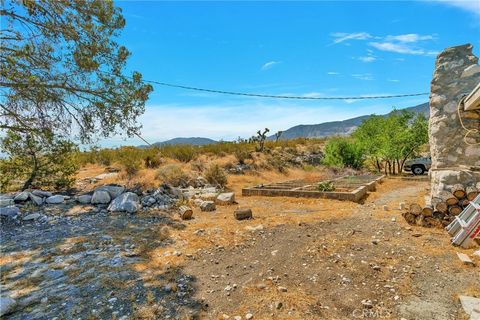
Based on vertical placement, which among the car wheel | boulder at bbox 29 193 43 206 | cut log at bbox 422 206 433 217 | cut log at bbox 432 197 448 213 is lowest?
the car wheel

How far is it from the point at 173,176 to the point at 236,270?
378 inches

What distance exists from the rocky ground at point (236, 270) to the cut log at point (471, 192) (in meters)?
1.04

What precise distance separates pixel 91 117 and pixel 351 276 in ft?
24.6

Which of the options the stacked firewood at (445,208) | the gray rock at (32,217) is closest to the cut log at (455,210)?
the stacked firewood at (445,208)

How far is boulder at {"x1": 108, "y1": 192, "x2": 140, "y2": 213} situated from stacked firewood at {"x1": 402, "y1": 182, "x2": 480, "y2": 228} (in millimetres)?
7066

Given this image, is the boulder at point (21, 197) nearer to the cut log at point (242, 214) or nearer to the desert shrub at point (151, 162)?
the cut log at point (242, 214)

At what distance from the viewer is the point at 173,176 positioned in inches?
527

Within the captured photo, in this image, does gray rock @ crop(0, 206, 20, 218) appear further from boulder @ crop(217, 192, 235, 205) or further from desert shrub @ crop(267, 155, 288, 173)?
desert shrub @ crop(267, 155, 288, 173)

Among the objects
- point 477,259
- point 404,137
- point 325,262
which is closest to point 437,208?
point 477,259

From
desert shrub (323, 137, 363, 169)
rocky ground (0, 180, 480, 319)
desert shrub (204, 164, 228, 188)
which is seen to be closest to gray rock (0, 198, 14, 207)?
rocky ground (0, 180, 480, 319)

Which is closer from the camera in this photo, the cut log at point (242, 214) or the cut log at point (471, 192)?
the cut log at point (471, 192)

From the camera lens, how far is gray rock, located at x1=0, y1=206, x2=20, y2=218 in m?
7.36

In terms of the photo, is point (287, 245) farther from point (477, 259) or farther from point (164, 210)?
point (164, 210)

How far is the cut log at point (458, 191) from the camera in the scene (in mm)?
5929
